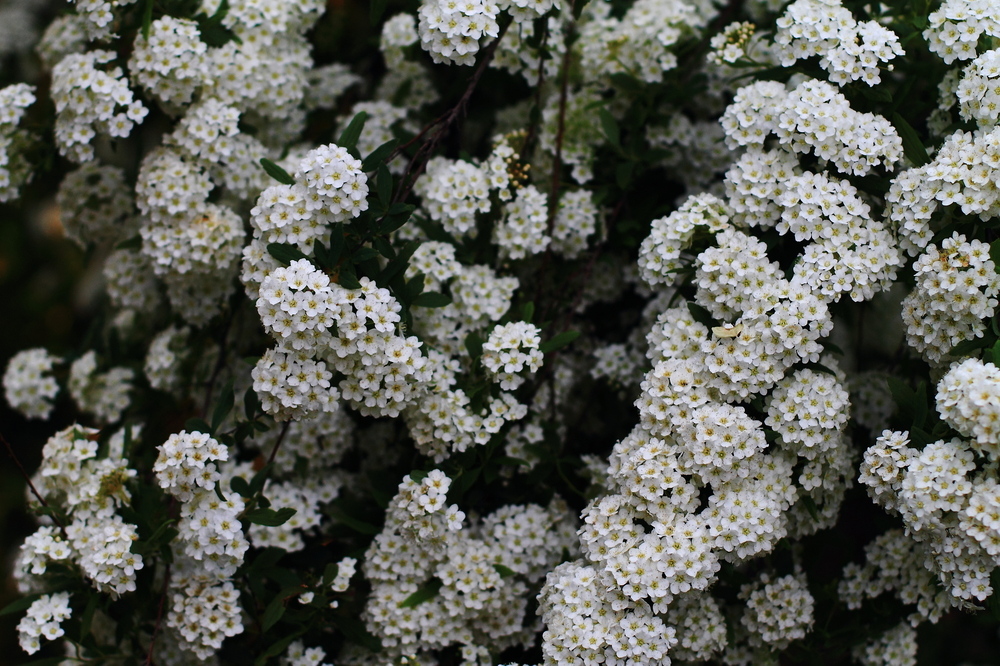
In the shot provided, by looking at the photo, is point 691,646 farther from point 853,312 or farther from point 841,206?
point 853,312

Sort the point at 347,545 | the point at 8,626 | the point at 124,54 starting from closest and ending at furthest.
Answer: the point at 347,545, the point at 124,54, the point at 8,626

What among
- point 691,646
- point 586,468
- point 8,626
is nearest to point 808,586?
point 691,646

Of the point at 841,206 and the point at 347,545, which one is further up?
the point at 841,206

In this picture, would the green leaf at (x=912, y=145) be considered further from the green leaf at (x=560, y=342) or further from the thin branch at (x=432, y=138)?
the thin branch at (x=432, y=138)

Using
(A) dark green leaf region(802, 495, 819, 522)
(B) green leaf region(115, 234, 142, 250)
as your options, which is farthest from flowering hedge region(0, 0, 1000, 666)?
(B) green leaf region(115, 234, 142, 250)

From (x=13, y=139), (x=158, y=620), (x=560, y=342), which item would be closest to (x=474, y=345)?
(x=560, y=342)

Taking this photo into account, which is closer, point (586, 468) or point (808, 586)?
point (808, 586)

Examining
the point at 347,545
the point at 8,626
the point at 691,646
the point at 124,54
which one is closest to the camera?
the point at 691,646
